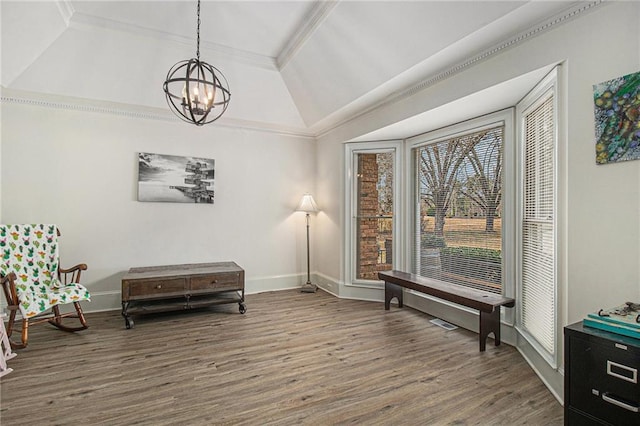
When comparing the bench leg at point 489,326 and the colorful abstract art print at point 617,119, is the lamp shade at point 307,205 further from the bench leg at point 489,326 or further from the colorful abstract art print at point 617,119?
the colorful abstract art print at point 617,119

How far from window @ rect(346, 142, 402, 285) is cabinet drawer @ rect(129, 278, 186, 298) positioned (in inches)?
93.7

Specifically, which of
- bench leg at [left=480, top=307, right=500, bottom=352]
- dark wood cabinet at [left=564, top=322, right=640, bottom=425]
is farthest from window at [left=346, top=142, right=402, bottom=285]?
dark wood cabinet at [left=564, top=322, right=640, bottom=425]

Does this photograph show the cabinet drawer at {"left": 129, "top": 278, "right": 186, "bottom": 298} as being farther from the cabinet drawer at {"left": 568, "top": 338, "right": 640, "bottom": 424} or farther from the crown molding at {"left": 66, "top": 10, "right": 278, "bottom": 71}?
the cabinet drawer at {"left": 568, "top": 338, "right": 640, "bottom": 424}

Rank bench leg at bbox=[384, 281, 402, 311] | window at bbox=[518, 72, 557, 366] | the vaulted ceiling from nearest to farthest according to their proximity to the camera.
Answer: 1. window at bbox=[518, 72, 557, 366]
2. the vaulted ceiling
3. bench leg at bbox=[384, 281, 402, 311]

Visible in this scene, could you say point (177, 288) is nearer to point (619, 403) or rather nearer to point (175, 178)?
point (175, 178)

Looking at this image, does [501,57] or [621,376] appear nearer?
[621,376]

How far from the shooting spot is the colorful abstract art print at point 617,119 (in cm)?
181

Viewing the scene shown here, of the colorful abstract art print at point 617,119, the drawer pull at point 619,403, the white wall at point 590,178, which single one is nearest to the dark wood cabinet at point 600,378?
the drawer pull at point 619,403

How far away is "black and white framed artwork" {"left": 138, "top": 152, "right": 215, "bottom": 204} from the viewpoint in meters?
4.45

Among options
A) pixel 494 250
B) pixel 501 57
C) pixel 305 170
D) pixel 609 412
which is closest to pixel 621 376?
pixel 609 412

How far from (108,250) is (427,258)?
426 cm

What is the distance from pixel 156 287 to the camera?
384 centimetres

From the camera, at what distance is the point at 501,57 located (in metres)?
2.62

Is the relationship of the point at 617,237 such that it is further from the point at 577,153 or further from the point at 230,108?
the point at 230,108
